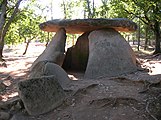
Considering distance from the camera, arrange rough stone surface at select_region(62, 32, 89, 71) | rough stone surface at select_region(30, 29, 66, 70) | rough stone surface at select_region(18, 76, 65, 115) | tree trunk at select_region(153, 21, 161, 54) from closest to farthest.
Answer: rough stone surface at select_region(18, 76, 65, 115) → rough stone surface at select_region(30, 29, 66, 70) → rough stone surface at select_region(62, 32, 89, 71) → tree trunk at select_region(153, 21, 161, 54)

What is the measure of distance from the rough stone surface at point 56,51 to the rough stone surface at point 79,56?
1.26 meters

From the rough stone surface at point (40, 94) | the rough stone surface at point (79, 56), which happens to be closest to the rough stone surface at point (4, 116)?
the rough stone surface at point (40, 94)

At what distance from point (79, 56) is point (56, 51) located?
195 centimetres

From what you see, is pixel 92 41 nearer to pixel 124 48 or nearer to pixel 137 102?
pixel 124 48

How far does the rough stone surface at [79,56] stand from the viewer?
11.2 meters

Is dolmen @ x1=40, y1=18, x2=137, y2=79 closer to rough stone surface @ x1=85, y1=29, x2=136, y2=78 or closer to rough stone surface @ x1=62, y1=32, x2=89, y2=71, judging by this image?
rough stone surface @ x1=85, y1=29, x2=136, y2=78

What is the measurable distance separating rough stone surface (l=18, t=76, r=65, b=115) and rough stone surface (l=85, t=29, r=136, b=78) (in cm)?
281

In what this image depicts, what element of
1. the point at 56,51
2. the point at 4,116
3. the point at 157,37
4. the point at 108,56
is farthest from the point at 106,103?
the point at 157,37

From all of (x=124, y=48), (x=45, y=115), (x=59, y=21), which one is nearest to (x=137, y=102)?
(x=45, y=115)

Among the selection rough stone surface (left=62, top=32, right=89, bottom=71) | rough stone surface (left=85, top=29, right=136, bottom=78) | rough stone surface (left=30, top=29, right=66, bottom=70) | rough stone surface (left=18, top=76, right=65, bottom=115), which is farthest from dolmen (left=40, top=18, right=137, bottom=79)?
rough stone surface (left=18, top=76, right=65, bottom=115)

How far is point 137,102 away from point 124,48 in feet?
14.0

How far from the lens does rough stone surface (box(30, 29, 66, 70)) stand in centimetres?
925

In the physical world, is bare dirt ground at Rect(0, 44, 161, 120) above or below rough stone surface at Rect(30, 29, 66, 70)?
below

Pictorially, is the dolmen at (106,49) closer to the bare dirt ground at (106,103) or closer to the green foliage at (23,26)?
the bare dirt ground at (106,103)
